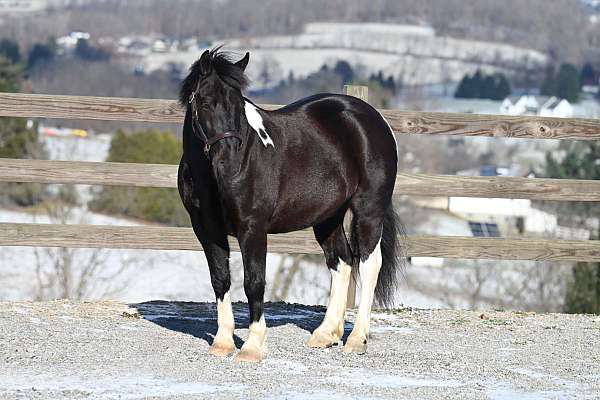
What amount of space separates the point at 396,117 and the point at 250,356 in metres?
2.87

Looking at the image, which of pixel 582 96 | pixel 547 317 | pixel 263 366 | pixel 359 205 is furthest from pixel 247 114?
pixel 582 96

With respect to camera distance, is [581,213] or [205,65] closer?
[205,65]

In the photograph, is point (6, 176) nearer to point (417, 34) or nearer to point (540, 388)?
point (540, 388)

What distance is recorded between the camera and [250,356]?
5746 millimetres

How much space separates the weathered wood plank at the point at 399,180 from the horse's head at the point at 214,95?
202 cm

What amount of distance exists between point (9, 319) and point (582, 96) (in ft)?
233

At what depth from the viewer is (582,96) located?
73.8 metres

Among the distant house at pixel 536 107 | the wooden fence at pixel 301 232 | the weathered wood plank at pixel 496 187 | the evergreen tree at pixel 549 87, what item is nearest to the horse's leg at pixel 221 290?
the wooden fence at pixel 301 232

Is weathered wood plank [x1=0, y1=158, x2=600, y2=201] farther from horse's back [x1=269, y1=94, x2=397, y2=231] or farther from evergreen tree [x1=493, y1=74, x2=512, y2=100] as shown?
evergreen tree [x1=493, y1=74, x2=512, y2=100]

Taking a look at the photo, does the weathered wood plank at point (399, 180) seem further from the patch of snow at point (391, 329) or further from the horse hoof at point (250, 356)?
the horse hoof at point (250, 356)

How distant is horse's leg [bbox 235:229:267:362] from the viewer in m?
5.79

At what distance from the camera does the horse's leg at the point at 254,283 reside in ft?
19.0

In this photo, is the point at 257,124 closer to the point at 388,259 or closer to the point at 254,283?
the point at 254,283

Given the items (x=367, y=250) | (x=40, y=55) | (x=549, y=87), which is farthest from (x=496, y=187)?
(x=40, y=55)
